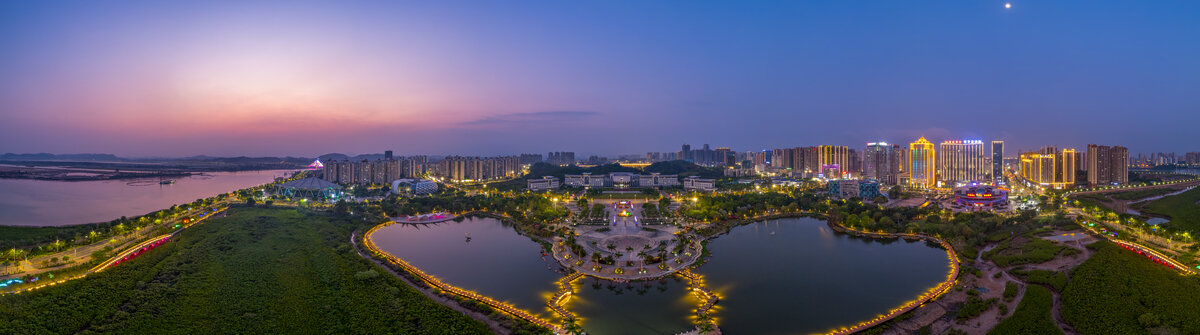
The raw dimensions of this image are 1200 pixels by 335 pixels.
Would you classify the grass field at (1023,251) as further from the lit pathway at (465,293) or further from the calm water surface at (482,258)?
the lit pathway at (465,293)

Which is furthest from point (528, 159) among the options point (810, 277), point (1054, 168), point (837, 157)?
point (810, 277)

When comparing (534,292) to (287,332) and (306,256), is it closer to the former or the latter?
(287,332)

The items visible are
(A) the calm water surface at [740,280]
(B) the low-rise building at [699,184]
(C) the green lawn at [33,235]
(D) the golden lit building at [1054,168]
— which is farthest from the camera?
(B) the low-rise building at [699,184]

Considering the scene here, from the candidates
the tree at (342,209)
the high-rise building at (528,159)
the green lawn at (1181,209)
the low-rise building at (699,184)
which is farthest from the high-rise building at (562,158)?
the green lawn at (1181,209)

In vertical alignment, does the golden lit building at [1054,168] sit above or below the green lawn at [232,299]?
above

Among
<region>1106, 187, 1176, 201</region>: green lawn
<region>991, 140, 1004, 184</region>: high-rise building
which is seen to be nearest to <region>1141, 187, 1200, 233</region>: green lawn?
<region>1106, 187, 1176, 201</region>: green lawn
